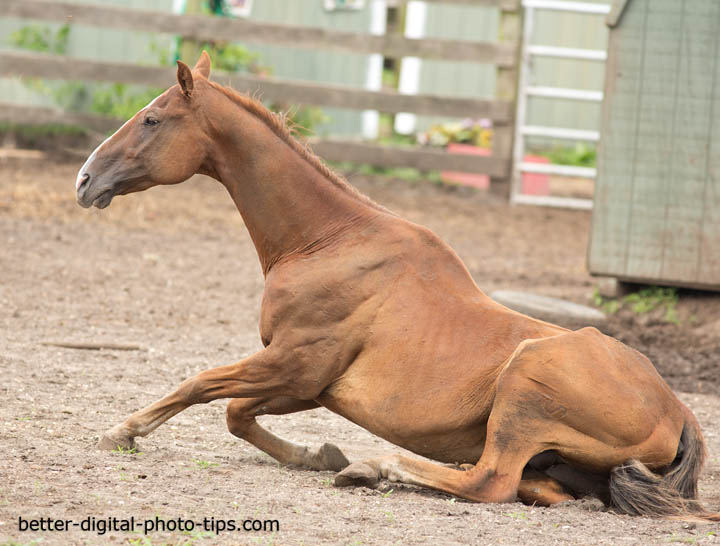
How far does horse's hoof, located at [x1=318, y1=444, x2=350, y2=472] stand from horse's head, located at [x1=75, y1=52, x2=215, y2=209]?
1.39 m

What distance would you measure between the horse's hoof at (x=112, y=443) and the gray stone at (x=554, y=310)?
3.89 metres

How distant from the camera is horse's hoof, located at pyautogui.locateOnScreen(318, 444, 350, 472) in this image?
454cm

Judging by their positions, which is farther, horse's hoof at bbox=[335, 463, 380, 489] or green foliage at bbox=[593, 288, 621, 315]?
green foliage at bbox=[593, 288, 621, 315]

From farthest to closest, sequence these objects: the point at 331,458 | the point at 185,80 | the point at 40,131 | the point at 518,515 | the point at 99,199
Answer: the point at 40,131, the point at 331,458, the point at 99,199, the point at 185,80, the point at 518,515

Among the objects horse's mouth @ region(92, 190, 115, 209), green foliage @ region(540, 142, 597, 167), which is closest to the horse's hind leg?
horse's mouth @ region(92, 190, 115, 209)

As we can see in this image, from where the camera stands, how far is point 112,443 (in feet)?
14.4

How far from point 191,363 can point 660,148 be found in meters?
4.25

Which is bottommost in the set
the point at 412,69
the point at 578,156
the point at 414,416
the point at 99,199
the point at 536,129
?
the point at 414,416

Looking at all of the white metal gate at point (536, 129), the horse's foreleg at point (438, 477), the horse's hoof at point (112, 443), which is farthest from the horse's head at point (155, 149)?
the white metal gate at point (536, 129)

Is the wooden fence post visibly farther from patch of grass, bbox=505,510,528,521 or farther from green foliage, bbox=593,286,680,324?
patch of grass, bbox=505,510,528,521

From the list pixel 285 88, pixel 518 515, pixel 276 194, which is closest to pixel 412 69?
pixel 285 88

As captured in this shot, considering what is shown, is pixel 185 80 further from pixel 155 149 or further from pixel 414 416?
pixel 414 416

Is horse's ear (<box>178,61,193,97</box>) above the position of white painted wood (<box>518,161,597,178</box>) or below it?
above

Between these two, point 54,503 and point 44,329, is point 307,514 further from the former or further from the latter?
point 44,329
